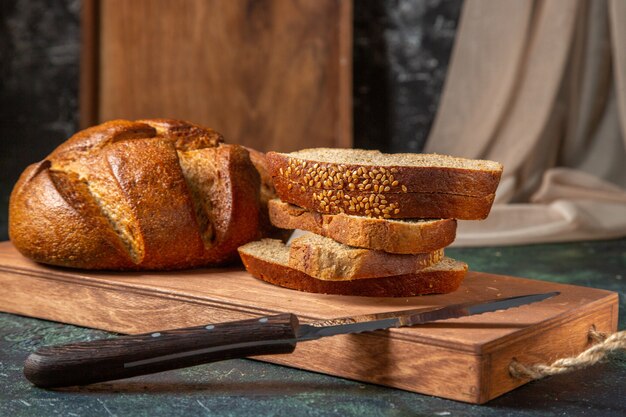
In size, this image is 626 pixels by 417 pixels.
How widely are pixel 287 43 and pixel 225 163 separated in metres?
2.26

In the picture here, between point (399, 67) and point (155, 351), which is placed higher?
point (399, 67)

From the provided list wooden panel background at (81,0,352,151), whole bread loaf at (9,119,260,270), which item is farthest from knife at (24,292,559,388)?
wooden panel background at (81,0,352,151)

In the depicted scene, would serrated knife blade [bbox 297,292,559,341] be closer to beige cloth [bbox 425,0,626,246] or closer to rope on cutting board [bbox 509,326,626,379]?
rope on cutting board [bbox 509,326,626,379]

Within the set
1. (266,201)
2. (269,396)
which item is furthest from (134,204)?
(269,396)

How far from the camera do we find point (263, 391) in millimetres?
1646

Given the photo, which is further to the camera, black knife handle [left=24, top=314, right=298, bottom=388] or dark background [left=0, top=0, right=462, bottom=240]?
dark background [left=0, top=0, right=462, bottom=240]

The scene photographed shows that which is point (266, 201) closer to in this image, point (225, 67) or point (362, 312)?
point (362, 312)

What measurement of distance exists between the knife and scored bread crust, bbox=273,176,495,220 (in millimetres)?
324

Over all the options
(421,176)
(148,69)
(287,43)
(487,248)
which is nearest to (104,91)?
(148,69)

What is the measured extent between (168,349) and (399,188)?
59cm

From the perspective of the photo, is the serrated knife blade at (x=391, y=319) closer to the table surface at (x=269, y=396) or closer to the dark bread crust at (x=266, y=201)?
the table surface at (x=269, y=396)

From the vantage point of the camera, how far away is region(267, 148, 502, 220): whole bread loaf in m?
1.87

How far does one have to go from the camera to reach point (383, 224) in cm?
183

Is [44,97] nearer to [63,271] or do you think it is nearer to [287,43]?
[287,43]
